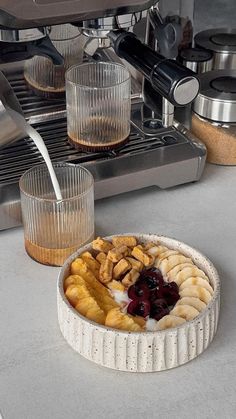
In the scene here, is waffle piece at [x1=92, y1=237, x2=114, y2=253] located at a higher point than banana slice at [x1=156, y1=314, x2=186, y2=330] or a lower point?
higher

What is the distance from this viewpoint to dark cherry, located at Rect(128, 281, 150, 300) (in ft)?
2.26

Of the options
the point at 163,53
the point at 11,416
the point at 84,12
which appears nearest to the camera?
the point at 11,416

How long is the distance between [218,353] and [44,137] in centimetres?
34

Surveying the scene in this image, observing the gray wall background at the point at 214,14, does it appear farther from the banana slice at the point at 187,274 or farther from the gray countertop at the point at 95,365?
the banana slice at the point at 187,274

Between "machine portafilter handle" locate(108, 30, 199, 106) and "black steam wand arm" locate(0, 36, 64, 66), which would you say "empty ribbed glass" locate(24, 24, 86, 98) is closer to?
"black steam wand arm" locate(0, 36, 64, 66)

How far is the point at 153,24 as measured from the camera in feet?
2.85

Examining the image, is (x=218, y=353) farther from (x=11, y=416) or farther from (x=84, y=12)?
(x=84, y=12)

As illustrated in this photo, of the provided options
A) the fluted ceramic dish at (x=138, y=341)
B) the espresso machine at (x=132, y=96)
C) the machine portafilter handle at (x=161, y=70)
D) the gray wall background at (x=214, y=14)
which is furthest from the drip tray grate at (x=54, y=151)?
the gray wall background at (x=214, y=14)

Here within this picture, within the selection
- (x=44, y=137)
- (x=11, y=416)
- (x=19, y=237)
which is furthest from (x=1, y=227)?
(x=11, y=416)

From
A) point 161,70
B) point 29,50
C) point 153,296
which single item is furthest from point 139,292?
point 29,50

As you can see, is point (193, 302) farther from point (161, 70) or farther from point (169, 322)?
point (161, 70)

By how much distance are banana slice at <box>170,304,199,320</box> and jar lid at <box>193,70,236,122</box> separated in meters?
0.31

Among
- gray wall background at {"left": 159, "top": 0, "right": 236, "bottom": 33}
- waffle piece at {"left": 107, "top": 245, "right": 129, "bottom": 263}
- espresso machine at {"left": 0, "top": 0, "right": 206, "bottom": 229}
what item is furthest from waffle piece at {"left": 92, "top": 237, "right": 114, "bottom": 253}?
gray wall background at {"left": 159, "top": 0, "right": 236, "bottom": 33}

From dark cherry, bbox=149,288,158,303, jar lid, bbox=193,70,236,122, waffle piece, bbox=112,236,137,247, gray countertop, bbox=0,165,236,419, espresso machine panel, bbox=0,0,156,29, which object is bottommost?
gray countertop, bbox=0,165,236,419
